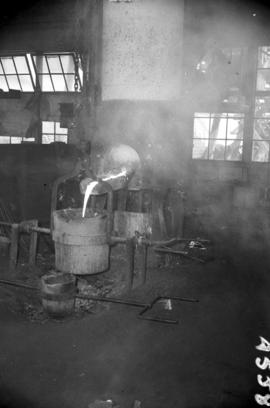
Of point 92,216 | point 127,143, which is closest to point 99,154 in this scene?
point 127,143

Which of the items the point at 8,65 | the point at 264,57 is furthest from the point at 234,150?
the point at 8,65

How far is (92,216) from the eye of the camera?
204 inches

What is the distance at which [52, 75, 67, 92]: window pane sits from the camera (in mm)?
14781

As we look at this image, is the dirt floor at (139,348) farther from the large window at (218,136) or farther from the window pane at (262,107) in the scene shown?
the window pane at (262,107)

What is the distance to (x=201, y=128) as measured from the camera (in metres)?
12.5

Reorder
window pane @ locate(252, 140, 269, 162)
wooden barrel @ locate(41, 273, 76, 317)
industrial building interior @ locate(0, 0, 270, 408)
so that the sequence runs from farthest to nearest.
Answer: window pane @ locate(252, 140, 269, 162), wooden barrel @ locate(41, 273, 76, 317), industrial building interior @ locate(0, 0, 270, 408)

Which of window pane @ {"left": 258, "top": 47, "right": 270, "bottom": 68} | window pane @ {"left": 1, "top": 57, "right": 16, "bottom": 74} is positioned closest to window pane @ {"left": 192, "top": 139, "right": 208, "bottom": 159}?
window pane @ {"left": 258, "top": 47, "right": 270, "bottom": 68}

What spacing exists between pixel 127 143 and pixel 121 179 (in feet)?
5.18

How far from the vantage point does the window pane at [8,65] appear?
15.3m

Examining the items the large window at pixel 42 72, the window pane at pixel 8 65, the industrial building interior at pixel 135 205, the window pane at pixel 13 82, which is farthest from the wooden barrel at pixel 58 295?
the window pane at pixel 8 65

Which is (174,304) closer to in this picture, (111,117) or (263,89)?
(111,117)

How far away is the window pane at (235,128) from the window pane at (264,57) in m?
1.75

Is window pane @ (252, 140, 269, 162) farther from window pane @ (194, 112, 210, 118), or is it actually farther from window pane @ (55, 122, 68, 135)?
window pane @ (55, 122, 68, 135)

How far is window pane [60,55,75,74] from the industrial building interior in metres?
0.06
